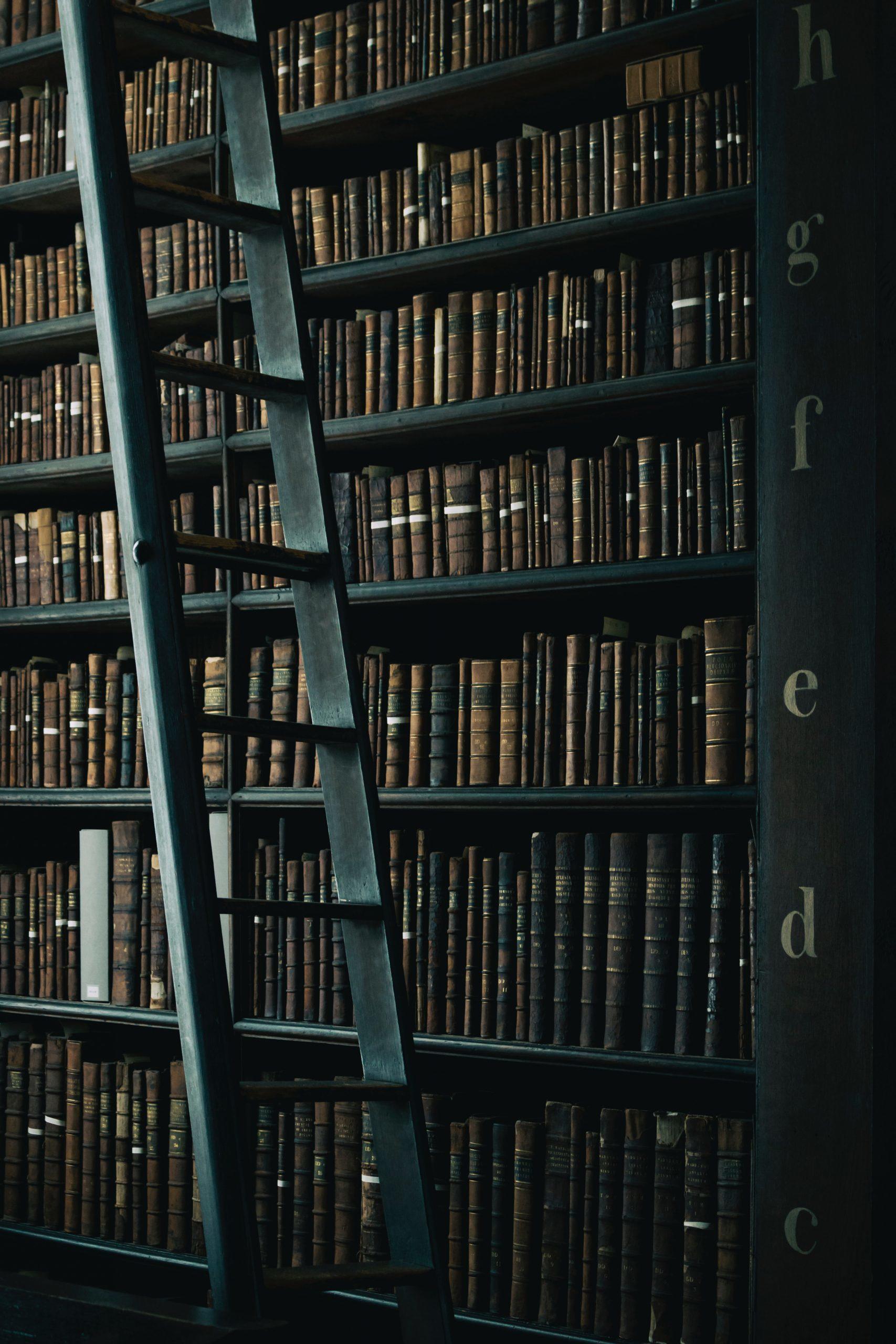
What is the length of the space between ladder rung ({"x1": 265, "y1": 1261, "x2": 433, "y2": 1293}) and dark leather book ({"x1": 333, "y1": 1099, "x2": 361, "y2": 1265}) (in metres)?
0.75

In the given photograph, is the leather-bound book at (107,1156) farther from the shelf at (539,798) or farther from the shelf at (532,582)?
the shelf at (532,582)

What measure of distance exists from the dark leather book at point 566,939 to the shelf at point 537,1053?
0.04m

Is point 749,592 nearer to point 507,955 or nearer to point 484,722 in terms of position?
point 484,722

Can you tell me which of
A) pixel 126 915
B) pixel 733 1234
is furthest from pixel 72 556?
pixel 733 1234

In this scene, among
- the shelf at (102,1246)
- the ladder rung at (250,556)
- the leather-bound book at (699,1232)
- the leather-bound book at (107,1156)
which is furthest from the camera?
the leather-bound book at (107,1156)

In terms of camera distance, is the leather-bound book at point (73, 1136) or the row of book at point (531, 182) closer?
the row of book at point (531, 182)

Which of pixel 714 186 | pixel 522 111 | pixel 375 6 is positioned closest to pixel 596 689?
pixel 714 186

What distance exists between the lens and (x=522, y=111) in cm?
237

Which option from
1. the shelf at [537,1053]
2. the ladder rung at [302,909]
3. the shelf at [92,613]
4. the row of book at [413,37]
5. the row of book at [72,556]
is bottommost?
the shelf at [537,1053]

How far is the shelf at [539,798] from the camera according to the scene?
201 centimetres

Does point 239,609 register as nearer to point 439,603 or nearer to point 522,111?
point 439,603

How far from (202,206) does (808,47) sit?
0.92 meters

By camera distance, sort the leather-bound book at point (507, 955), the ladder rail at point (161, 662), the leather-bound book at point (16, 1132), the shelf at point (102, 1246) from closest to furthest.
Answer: the ladder rail at point (161, 662) < the leather-bound book at point (507, 955) < the shelf at point (102, 1246) < the leather-bound book at point (16, 1132)

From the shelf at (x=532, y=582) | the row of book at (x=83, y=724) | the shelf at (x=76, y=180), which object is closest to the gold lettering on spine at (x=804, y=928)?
the shelf at (x=532, y=582)
